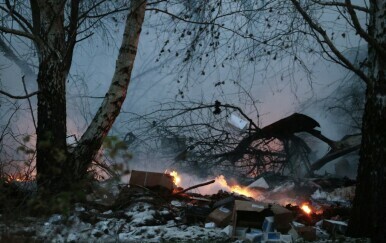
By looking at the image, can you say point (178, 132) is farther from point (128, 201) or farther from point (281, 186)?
point (128, 201)

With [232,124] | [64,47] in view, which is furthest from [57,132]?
[232,124]

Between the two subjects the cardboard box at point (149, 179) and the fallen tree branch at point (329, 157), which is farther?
the fallen tree branch at point (329, 157)

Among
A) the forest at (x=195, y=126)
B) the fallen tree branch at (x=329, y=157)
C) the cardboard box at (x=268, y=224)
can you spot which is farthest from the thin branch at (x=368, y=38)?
the fallen tree branch at (x=329, y=157)

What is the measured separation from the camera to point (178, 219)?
5.81 metres

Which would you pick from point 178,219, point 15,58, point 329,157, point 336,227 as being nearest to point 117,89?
point 178,219

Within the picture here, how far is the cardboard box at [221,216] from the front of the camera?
18.0 ft

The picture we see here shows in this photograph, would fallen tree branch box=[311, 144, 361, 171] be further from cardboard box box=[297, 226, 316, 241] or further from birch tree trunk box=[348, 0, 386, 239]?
cardboard box box=[297, 226, 316, 241]

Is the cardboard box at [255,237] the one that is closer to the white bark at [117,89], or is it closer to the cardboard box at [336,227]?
the cardboard box at [336,227]

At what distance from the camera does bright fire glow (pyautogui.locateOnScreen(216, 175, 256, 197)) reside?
7.84m

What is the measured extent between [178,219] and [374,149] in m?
2.40

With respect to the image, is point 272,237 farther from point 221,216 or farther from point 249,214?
point 221,216

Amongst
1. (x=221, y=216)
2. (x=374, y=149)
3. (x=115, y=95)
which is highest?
(x=115, y=95)

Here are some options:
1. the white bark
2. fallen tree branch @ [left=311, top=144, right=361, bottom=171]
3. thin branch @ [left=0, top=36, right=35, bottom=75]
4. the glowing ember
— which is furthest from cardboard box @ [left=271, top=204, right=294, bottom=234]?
thin branch @ [left=0, top=36, right=35, bottom=75]

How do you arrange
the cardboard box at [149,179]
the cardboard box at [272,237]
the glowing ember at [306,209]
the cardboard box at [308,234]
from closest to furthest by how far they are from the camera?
the cardboard box at [272,237]
the cardboard box at [308,234]
the glowing ember at [306,209]
the cardboard box at [149,179]
